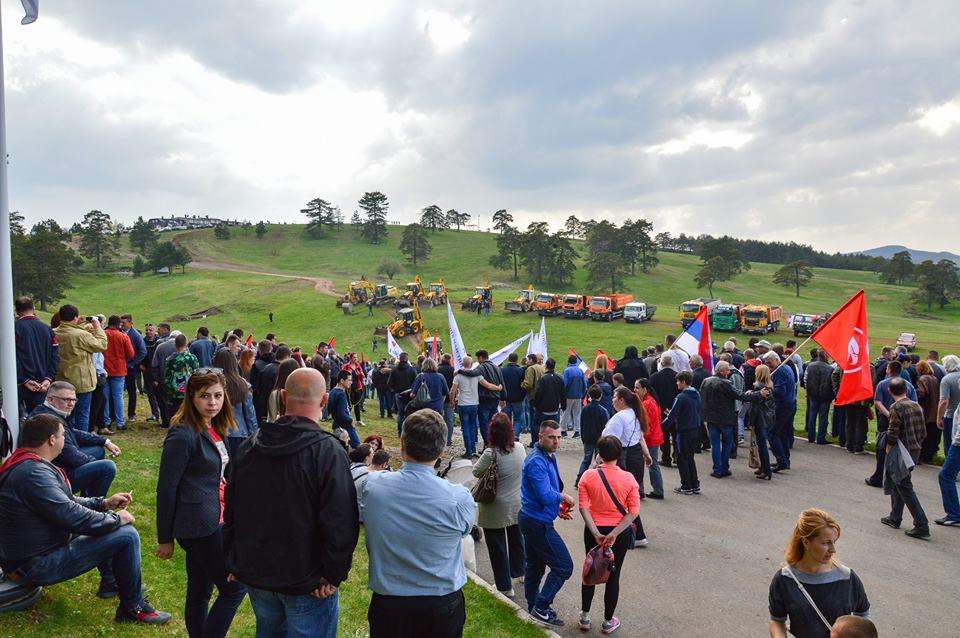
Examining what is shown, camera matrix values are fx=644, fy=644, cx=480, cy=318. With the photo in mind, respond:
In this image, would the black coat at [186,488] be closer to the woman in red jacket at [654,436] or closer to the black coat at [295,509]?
the black coat at [295,509]

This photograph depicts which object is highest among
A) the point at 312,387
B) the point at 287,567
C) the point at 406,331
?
the point at 312,387

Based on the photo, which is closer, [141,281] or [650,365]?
[650,365]

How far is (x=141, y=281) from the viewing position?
3091 inches

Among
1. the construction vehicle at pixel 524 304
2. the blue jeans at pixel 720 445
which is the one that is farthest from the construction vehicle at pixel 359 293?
the blue jeans at pixel 720 445

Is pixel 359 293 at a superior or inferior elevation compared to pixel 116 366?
inferior

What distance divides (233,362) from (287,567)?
4.96m

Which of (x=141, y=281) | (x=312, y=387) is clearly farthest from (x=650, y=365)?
(x=141, y=281)

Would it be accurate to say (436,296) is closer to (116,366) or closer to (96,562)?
(116,366)

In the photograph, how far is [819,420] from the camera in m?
13.3

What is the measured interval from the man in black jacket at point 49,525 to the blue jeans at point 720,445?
8.79 meters

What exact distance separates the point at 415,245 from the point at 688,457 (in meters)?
93.5

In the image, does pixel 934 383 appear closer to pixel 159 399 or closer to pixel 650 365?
pixel 650 365

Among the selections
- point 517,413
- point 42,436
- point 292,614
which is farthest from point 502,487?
point 517,413

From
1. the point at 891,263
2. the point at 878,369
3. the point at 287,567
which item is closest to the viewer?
the point at 287,567
